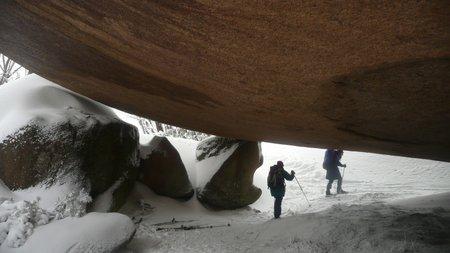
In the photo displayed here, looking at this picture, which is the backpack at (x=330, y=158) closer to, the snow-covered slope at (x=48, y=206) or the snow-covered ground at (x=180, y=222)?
the snow-covered ground at (x=180, y=222)

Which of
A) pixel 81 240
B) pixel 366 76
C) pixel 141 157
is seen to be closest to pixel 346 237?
pixel 366 76

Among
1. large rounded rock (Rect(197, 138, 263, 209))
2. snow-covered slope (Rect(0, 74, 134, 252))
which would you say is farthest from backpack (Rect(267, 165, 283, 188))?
snow-covered slope (Rect(0, 74, 134, 252))

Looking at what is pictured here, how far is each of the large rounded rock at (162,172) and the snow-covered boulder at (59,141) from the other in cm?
71

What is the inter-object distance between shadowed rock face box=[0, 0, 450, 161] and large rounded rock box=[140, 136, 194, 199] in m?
2.44

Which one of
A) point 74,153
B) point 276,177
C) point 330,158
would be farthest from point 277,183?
point 74,153

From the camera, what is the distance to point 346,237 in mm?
5316

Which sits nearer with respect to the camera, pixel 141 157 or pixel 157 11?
pixel 157 11

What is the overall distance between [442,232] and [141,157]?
256 inches

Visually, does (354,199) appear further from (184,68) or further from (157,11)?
(157,11)

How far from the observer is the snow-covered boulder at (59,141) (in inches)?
226

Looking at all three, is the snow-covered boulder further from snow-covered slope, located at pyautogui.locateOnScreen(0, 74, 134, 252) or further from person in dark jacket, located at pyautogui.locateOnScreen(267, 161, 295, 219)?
person in dark jacket, located at pyautogui.locateOnScreen(267, 161, 295, 219)

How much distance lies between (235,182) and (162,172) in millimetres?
1987

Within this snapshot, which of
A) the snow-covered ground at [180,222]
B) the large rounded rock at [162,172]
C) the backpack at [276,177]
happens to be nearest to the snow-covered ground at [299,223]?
the snow-covered ground at [180,222]

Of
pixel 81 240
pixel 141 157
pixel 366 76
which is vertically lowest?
pixel 81 240
